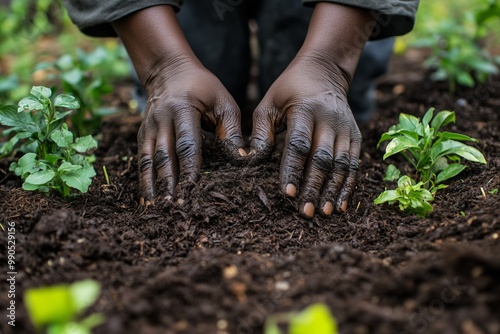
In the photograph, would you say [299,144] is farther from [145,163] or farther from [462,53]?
[462,53]

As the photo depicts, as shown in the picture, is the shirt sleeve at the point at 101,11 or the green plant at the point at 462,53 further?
the green plant at the point at 462,53

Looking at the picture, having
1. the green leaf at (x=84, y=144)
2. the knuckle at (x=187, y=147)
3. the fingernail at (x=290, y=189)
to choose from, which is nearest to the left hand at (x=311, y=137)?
the fingernail at (x=290, y=189)

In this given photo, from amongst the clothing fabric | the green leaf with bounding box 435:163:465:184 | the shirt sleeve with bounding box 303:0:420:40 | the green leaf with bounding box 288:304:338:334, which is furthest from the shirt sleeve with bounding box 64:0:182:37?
the green leaf with bounding box 288:304:338:334

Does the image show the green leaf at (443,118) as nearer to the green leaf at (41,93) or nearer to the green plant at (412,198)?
the green plant at (412,198)

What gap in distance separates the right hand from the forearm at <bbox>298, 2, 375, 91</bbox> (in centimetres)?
39

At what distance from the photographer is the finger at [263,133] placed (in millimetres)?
1892

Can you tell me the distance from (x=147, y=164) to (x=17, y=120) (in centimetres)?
50

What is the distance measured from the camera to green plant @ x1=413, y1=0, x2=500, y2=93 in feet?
9.64

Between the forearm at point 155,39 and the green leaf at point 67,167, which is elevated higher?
Answer: the forearm at point 155,39

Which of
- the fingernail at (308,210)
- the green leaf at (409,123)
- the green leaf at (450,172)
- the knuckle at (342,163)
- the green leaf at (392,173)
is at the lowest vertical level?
the green leaf at (392,173)

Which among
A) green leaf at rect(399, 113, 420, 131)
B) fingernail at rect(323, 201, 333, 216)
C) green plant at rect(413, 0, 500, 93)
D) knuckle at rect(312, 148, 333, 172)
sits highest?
green leaf at rect(399, 113, 420, 131)

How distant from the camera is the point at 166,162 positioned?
187 cm

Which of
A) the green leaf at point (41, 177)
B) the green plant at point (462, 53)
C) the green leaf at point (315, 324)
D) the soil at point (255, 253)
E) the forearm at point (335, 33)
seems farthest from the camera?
the green plant at point (462, 53)

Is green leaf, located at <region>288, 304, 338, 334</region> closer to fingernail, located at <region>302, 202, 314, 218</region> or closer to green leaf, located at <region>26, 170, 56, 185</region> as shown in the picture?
fingernail, located at <region>302, 202, 314, 218</region>
